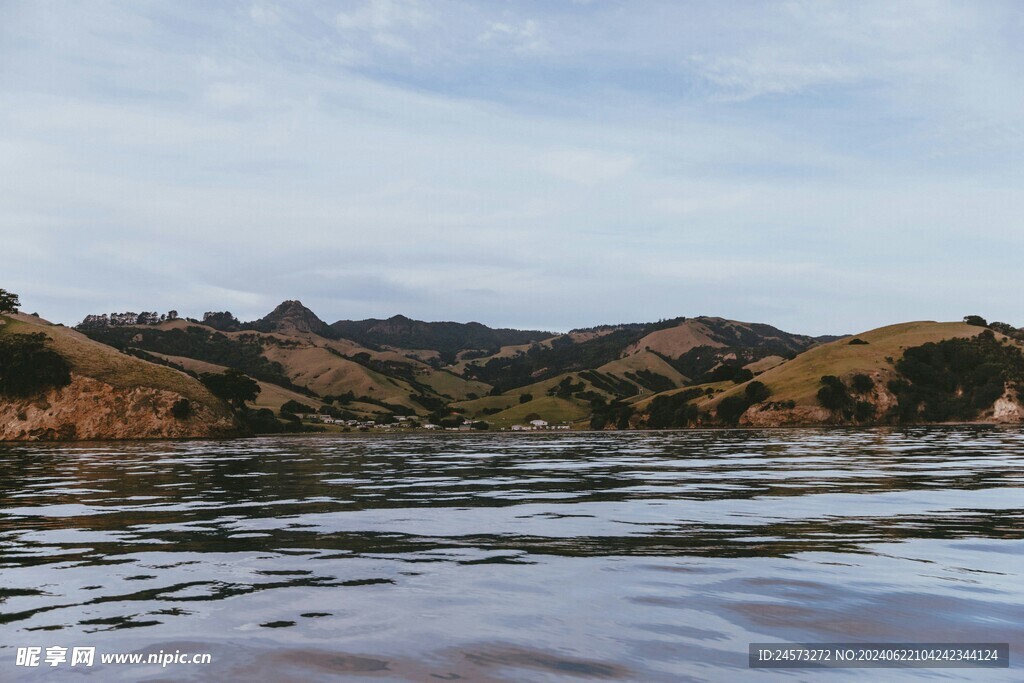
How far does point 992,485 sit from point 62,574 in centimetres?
3408

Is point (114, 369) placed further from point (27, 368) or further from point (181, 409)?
point (181, 409)

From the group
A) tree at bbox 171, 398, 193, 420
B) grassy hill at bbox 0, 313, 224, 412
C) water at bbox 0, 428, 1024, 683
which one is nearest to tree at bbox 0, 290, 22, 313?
grassy hill at bbox 0, 313, 224, 412

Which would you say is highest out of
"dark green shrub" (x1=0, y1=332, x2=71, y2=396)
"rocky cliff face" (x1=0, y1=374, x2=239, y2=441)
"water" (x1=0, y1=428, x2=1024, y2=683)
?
"dark green shrub" (x1=0, y1=332, x2=71, y2=396)

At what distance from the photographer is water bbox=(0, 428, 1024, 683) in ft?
32.2

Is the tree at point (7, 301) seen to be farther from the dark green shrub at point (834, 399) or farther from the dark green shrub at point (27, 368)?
the dark green shrub at point (834, 399)

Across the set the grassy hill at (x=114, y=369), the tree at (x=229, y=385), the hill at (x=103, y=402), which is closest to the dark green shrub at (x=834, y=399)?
the hill at (x=103, y=402)

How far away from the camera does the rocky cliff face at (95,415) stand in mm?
138500

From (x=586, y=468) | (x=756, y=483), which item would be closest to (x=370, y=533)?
(x=756, y=483)

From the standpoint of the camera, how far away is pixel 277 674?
9.11 metres

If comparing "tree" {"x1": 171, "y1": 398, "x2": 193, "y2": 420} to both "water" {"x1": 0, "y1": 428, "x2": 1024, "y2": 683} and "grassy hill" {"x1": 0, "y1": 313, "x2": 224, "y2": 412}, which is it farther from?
"water" {"x1": 0, "y1": 428, "x2": 1024, "y2": 683}

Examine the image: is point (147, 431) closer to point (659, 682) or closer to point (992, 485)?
point (992, 485)

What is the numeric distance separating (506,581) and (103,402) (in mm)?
152823

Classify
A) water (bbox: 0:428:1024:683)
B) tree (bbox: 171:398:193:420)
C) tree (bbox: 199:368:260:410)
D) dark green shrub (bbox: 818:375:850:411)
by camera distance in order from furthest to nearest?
dark green shrub (bbox: 818:375:850:411)
tree (bbox: 199:368:260:410)
tree (bbox: 171:398:193:420)
water (bbox: 0:428:1024:683)

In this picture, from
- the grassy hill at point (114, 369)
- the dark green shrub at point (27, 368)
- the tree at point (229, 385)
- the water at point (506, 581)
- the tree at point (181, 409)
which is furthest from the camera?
the tree at point (229, 385)
